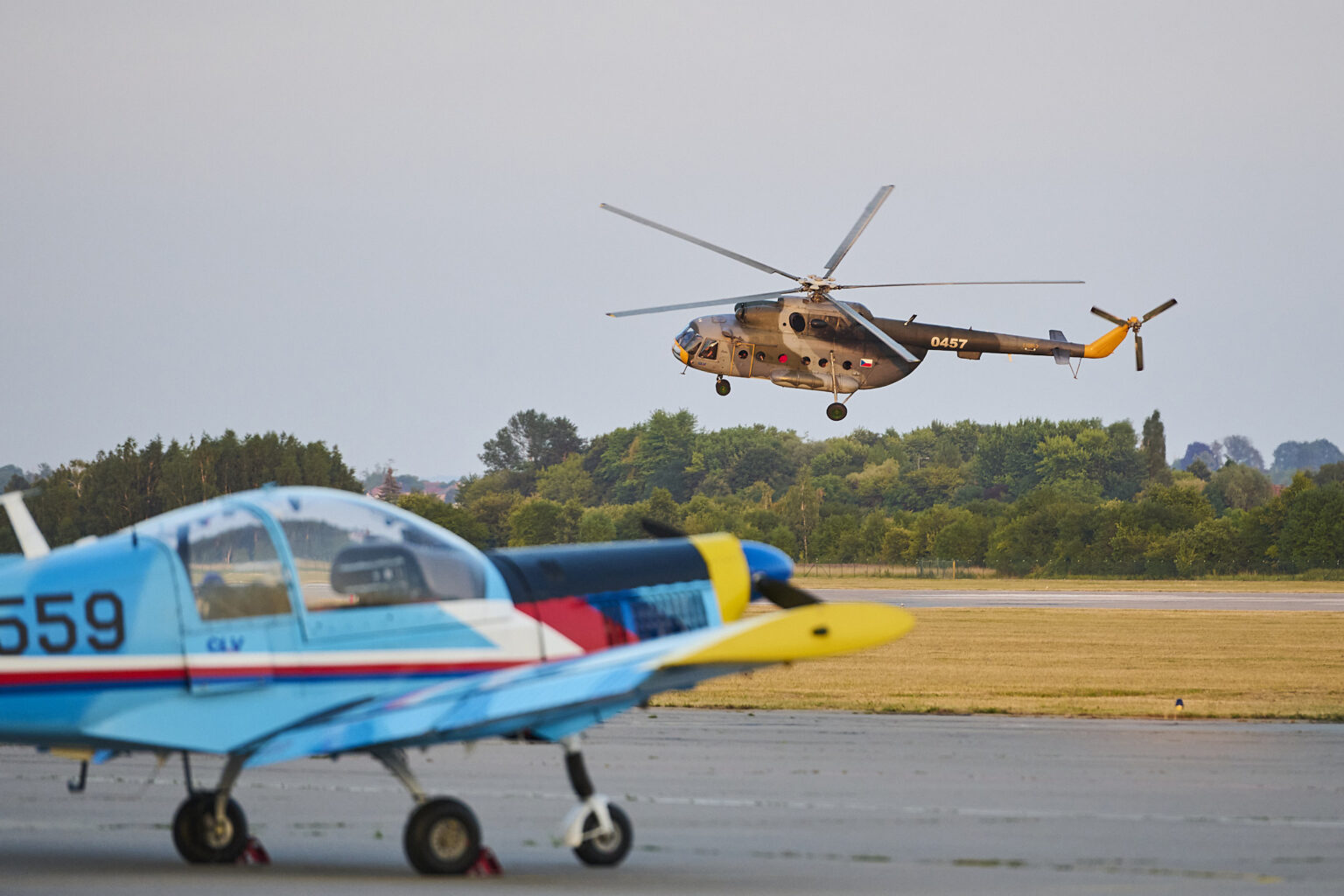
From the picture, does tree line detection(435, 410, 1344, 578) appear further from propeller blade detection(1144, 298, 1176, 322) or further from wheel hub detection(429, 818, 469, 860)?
wheel hub detection(429, 818, 469, 860)

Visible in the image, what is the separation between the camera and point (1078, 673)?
30844mm

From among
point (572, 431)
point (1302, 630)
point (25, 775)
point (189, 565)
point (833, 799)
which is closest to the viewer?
point (189, 565)

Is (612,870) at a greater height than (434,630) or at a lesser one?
lesser

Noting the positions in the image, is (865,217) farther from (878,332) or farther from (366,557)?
(366,557)

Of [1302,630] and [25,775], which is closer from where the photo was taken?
[25,775]

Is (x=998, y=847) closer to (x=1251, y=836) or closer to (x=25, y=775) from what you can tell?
(x=1251, y=836)

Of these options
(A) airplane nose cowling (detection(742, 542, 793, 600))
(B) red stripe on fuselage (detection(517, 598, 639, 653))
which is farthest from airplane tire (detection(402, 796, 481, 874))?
(A) airplane nose cowling (detection(742, 542, 793, 600))

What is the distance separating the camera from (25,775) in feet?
46.3

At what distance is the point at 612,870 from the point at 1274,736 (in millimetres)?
12017

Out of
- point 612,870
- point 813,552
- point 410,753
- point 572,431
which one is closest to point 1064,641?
point 410,753

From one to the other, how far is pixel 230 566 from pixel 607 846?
2.73 meters

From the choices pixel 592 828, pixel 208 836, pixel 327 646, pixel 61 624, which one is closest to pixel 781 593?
pixel 592 828

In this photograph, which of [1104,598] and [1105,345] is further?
[1104,598]

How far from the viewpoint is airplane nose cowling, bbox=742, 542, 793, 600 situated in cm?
1004
